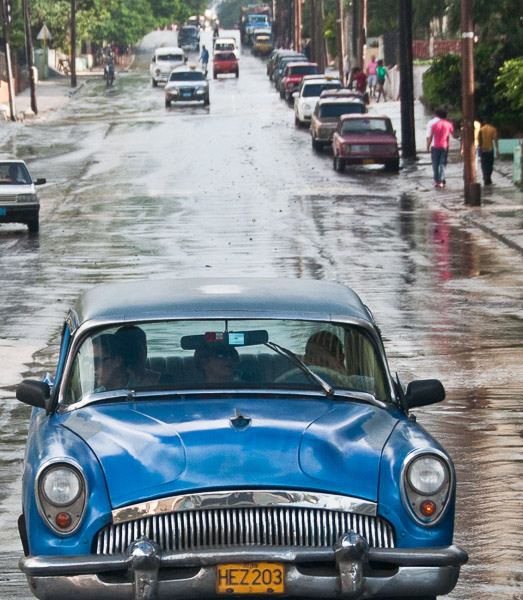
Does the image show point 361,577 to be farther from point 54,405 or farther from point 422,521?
point 54,405

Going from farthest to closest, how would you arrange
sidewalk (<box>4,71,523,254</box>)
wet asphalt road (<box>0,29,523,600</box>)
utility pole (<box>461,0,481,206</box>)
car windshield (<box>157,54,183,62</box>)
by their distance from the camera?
car windshield (<box>157,54,183,62</box>)
utility pole (<box>461,0,481,206</box>)
sidewalk (<box>4,71,523,254</box>)
wet asphalt road (<box>0,29,523,600</box>)

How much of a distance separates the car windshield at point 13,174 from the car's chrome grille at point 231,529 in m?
23.1

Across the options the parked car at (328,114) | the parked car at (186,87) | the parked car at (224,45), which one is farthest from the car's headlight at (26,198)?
the parked car at (224,45)

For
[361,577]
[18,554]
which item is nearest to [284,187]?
[18,554]

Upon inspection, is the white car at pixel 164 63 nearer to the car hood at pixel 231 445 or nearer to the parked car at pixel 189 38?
the parked car at pixel 189 38

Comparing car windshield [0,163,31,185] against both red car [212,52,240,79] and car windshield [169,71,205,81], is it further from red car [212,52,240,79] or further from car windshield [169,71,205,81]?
red car [212,52,240,79]

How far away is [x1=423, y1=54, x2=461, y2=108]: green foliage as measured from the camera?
46000 millimetres

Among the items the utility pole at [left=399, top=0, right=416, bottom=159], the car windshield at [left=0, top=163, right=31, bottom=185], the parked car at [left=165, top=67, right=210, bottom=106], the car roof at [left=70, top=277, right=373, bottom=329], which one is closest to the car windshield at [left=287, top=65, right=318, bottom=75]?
the parked car at [left=165, top=67, right=210, bottom=106]

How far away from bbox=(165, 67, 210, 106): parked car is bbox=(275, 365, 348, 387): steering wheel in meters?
Answer: 56.0

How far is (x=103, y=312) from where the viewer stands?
716 cm

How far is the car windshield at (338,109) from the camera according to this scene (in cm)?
4494

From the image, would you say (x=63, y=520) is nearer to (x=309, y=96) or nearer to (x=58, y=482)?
Answer: (x=58, y=482)

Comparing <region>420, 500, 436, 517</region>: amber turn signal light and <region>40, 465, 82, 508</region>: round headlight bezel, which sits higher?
<region>40, 465, 82, 508</region>: round headlight bezel

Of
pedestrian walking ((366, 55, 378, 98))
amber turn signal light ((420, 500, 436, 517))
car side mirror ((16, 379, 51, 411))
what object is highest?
car side mirror ((16, 379, 51, 411))
